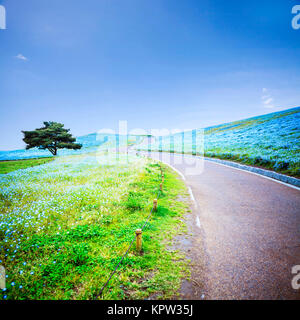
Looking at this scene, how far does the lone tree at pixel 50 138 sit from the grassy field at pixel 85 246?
1434 inches

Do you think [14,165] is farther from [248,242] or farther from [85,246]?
[248,242]

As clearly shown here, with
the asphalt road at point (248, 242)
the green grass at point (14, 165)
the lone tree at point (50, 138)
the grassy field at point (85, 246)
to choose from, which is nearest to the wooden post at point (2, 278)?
the grassy field at point (85, 246)

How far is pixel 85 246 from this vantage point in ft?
16.1

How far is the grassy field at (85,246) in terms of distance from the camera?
359 centimetres

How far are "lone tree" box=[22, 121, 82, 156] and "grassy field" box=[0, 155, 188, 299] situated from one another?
36.4 metres

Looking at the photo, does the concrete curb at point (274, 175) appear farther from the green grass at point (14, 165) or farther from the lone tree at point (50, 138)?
the lone tree at point (50, 138)

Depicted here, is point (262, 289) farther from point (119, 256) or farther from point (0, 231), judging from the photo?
point (0, 231)

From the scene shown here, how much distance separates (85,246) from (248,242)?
219 inches

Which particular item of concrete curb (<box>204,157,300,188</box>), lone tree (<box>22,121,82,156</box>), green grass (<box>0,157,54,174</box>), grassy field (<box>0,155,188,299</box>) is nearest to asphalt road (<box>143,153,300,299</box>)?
grassy field (<box>0,155,188,299</box>)

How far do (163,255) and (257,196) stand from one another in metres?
7.73

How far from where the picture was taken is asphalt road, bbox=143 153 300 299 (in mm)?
3641

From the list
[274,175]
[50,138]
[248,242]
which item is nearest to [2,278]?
[248,242]

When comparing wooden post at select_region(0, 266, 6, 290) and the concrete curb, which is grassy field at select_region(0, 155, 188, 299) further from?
the concrete curb
